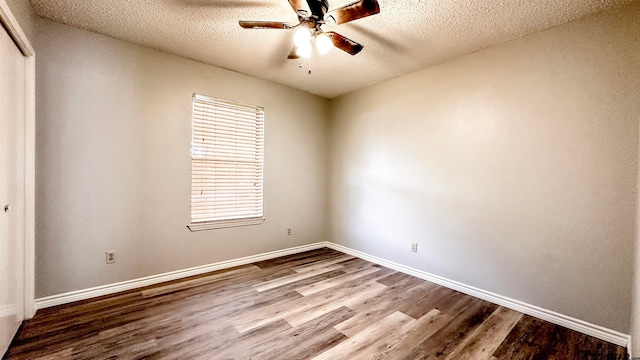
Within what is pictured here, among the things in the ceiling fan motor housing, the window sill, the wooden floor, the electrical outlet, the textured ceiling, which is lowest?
the wooden floor

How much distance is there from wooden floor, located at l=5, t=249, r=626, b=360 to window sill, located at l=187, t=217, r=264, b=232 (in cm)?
60

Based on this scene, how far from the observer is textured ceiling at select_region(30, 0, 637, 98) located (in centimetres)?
210

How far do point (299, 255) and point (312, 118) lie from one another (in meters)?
2.20

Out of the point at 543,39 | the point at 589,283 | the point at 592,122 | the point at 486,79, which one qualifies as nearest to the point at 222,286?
the point at 589,283

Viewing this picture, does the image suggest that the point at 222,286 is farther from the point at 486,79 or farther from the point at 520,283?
the point at 486,79

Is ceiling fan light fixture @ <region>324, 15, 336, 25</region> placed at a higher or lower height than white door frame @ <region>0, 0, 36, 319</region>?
higher

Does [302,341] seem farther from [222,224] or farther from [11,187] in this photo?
[11,187]

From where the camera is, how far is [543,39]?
7.71 ft

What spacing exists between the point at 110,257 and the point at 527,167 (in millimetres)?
4149

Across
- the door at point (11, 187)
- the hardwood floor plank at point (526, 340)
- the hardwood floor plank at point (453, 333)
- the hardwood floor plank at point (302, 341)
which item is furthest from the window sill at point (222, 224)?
the hardwood floor plank at point (526, 340)

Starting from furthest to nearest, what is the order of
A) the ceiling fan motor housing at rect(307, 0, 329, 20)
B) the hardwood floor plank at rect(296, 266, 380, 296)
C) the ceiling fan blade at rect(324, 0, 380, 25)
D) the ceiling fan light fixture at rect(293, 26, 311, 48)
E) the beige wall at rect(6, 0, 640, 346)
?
1. the hardwood floor plank at rect(296, 266, 380, 296)
2. the beige wall at rect(6, 0, 640, 346)
3. the ceiling fan light fixture at rect(293, 26, 311, 48)
4. the ceiling fan motor housing at rect(307, 0, 329, 20)
5. the ceiling fan blade at rect(324, 0, 380, 25)

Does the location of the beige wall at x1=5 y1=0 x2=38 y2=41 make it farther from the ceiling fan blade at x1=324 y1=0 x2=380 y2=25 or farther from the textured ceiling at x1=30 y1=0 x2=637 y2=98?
the ceiling fan blade at x1=324 y1=0 x2=380 y2=25

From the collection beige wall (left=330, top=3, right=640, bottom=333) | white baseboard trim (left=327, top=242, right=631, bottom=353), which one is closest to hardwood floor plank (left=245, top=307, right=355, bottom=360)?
white baseboard trim (left=327, top=242, right=631, bottom=353)

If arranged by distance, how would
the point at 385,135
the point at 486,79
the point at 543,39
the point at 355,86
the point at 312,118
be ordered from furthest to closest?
the point at 312,118
the point at 355,86
the point at 385,135
the point at 486,79
the point at 543,39
